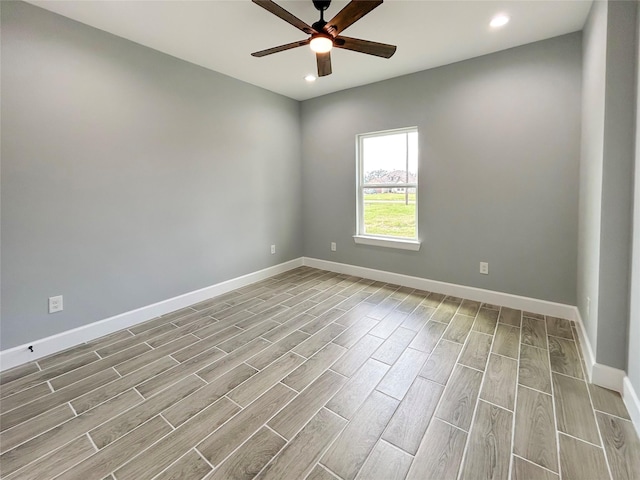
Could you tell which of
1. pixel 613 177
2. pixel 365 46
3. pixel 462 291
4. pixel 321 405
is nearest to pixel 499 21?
pixel 365 46

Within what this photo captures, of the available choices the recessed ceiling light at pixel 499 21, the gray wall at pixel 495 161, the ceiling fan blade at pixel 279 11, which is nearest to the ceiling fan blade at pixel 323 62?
the ceiling fan blade at pixel 279 11

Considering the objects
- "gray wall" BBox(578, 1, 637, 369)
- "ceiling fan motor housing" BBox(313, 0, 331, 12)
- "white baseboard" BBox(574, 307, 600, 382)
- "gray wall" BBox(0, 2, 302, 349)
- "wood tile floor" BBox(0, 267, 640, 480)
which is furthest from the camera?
"gray wall" BBox(0, 2, 302, 349)

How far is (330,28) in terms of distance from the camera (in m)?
2.04

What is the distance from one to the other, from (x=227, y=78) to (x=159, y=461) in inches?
147

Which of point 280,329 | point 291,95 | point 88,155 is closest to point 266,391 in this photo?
point 280,329

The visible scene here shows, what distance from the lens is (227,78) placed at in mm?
3592

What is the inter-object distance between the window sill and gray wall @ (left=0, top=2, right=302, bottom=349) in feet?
5.25

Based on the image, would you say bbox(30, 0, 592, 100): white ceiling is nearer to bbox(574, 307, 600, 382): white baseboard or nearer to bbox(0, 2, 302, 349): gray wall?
bbox(0, 2, 302, 349): gray wall

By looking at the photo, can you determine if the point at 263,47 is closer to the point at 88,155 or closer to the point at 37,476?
the point at 88,155

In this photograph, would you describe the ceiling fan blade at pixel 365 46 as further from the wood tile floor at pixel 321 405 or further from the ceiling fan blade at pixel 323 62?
the wood tile floor at pixel 321 405

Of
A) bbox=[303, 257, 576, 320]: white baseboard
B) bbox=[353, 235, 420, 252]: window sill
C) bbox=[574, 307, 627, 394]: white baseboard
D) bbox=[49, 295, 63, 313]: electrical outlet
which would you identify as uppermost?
bbox=[353, 235, 420, 252]: window sill

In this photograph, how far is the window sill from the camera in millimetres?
3779

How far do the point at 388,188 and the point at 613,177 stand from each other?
7.99ft

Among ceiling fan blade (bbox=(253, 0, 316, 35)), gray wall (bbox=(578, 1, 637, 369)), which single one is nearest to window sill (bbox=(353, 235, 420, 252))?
gray wall (bbox=(578, 1, 637, 369))
